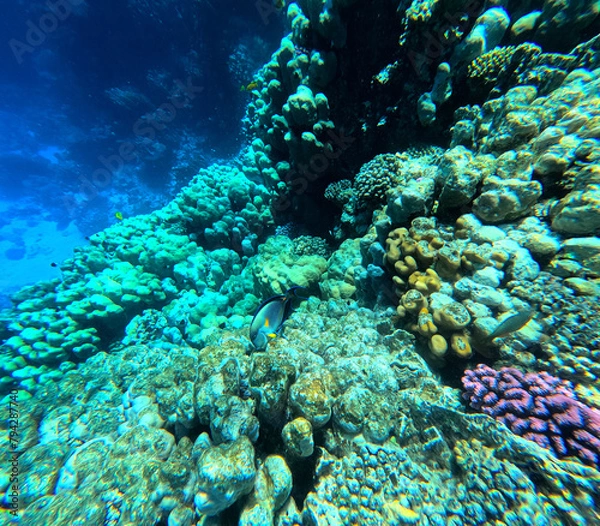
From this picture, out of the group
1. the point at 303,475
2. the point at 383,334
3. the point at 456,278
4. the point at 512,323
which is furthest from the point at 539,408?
the point at 303,475

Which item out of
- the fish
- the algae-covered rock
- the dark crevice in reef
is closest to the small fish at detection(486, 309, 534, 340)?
the dark crevice in reef

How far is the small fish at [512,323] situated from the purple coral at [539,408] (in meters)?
0.29

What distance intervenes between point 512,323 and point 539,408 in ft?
1.96

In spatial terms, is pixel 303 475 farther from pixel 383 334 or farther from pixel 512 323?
pixel 512 323

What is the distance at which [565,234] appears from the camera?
232 centimetres

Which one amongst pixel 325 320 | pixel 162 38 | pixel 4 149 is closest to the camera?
pixel 325 320

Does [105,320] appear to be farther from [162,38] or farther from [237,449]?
[162,38]

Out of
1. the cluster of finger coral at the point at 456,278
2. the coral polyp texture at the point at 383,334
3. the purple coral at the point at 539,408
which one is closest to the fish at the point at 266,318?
the coral polyp texture at the point at 383,334

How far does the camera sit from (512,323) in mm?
1964

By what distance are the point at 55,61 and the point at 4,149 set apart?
15265mm

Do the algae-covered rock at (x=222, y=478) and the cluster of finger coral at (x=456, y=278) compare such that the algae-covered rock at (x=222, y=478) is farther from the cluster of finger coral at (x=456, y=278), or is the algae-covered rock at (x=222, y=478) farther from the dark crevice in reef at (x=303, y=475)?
the cluster of finger coral at (x=456, y=278)

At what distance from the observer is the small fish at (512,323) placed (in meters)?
1.90

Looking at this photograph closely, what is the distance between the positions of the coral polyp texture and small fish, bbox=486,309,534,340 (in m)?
0.02

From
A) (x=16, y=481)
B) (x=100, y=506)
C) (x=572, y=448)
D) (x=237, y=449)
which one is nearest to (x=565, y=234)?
(x=572, y=448)
